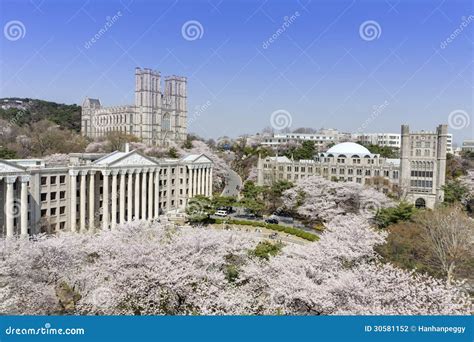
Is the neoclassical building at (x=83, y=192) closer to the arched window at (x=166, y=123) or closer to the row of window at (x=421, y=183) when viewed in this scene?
the row of window at (x=421, y=183)

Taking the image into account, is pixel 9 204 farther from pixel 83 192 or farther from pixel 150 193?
pixel 150 193

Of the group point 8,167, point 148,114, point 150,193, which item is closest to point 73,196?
point 8,167

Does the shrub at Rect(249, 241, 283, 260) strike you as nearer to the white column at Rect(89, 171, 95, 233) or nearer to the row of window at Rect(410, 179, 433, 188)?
the white column at Rect(89, 171, 95, 233)

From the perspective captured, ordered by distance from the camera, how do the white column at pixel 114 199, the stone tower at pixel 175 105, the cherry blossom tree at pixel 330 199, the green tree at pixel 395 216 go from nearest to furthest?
the green tree at pixel 395 216, the white column at pixel 114 199, the cherry blossom tree at pixel 330 199, the stone tower at pixel 175 105

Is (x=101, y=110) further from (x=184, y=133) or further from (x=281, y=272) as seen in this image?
(x=281, y=272)

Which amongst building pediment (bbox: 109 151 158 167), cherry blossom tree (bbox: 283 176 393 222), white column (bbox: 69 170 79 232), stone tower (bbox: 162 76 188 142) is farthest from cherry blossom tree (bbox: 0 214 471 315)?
stone tower (bbox: 162 76 188 142)

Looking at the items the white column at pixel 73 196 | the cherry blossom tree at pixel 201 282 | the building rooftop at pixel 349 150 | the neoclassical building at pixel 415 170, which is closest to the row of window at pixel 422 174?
the neoclassical building at pixel 415 170
